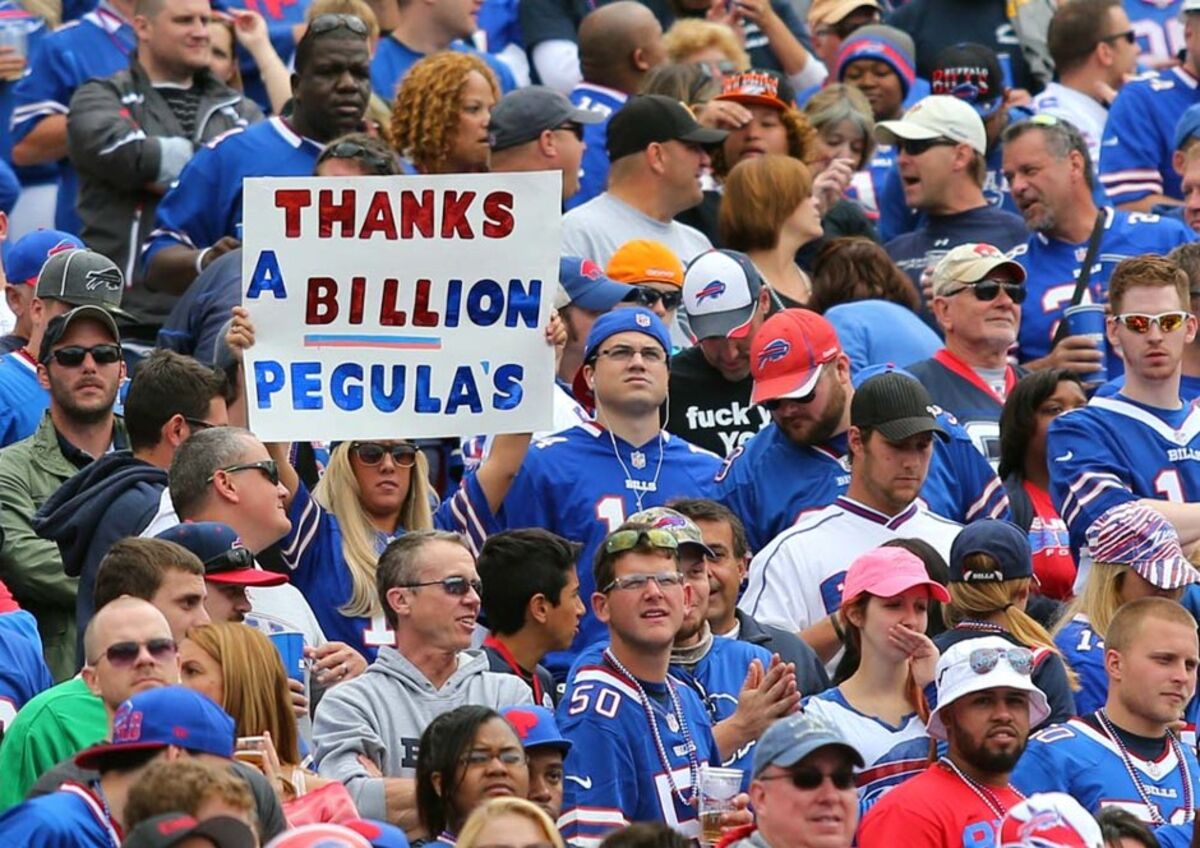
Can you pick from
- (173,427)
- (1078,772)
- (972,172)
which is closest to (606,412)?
(173,427)

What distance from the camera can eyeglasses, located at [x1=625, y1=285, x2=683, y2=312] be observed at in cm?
1216

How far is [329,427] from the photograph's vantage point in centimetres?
1051

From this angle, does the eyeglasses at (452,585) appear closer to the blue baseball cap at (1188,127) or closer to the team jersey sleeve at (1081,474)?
the team jersey sleeve at (1081,474)

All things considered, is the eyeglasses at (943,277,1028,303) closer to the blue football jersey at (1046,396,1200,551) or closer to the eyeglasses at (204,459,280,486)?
the blue football jersey at (1046,396,1200,551)

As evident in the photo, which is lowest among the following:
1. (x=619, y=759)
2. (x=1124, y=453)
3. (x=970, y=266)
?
(x=619, y=759)

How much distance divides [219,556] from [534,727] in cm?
115

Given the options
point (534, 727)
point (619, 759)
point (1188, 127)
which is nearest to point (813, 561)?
point (619, 759)

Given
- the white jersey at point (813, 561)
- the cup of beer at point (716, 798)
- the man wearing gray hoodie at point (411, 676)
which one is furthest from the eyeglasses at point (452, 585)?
the white jersey at point (813, 561)

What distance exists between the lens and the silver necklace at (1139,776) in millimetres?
9430

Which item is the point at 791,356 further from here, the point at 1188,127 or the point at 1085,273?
the point at 1188,127

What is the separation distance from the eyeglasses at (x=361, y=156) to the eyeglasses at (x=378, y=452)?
1550 mm

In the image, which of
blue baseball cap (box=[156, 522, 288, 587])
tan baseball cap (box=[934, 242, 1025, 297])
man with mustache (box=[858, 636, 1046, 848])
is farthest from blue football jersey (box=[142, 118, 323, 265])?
man with mustache (box=[858, 636, 1046, 848])

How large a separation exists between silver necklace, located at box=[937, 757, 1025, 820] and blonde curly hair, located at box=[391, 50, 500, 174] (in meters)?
5.07

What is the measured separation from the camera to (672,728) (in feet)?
30.2
